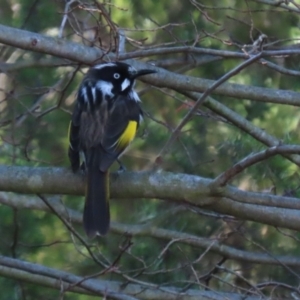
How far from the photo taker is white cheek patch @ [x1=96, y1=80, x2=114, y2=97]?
5746 mm

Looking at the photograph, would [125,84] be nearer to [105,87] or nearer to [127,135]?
[105,87]

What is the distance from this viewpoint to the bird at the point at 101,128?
4.88 m

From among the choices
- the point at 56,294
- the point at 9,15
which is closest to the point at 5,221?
the point at 56,294

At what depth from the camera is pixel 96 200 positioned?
4.84 metres

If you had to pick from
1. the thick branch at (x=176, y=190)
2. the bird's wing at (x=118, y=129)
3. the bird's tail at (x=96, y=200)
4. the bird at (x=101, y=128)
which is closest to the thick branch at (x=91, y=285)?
the bird's tail at (x=96, y=200)

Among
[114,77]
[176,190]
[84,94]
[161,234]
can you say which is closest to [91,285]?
[161,234]

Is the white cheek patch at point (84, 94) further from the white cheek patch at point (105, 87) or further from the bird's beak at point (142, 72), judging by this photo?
the bird's beak at point (142, 72)

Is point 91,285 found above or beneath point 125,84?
beneath

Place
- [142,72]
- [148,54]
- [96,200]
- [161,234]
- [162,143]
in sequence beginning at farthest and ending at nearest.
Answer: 1. [162,143]
2. [161,234]
3. [142,72]
4. [148,54]
5. [96,200]

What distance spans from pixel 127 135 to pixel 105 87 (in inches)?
23.6

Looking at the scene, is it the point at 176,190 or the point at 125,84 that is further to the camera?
the point at 125,84

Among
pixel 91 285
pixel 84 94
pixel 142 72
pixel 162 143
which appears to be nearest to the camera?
pixel 142 72

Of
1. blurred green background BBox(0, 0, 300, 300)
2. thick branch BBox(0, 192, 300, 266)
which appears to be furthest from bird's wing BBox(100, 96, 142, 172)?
thick branch BBox(0, 192, 300, 266)

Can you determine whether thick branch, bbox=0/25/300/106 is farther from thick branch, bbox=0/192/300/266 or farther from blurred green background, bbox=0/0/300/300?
thick branch, bbox=0/192/300/266
